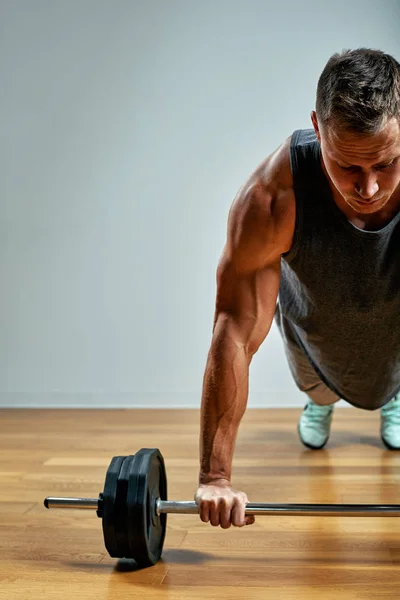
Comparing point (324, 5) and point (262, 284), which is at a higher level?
point (324, 5)

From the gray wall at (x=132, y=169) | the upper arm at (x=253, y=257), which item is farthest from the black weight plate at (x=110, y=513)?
the gray wall at (x=132, y=169)

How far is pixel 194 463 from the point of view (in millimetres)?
2289

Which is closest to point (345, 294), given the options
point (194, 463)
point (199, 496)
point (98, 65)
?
point (199, 496)

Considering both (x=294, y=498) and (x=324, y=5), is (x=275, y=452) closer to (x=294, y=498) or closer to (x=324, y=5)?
(x=294, y=498)

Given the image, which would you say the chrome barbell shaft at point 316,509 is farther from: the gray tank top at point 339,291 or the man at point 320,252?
the gray tank top at point 339,291

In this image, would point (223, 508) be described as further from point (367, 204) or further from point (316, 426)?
point (316, 426)

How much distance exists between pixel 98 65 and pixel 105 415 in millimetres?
1297

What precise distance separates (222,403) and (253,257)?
262 mm

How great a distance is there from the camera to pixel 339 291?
1633 mm

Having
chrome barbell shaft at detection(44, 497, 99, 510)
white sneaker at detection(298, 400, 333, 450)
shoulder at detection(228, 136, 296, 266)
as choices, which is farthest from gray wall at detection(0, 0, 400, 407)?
chrome barbell shaft at detection(44, 497, 99, 510)

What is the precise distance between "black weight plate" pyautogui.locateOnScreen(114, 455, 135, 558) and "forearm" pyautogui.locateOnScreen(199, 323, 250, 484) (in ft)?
0.44

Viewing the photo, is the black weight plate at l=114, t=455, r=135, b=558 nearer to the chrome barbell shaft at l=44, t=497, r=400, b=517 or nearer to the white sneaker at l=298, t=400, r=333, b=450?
the chrome barbell shaft at l=44, t=497, r=400, b=517

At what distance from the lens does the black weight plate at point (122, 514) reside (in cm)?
138

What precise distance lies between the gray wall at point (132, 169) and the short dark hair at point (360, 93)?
186 centimetres
